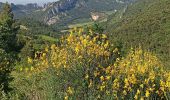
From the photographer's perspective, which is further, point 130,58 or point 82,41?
point 130,58

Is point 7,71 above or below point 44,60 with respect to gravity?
below

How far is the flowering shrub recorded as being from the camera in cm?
989

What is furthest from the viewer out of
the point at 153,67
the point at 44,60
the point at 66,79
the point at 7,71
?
the point at 7,71

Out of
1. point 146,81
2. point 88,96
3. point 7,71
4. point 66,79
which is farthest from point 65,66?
point 7,71

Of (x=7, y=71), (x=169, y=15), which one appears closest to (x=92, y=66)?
(x=7, y=71)

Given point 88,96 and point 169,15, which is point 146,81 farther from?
point 169,15

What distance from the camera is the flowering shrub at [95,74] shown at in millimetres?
9891

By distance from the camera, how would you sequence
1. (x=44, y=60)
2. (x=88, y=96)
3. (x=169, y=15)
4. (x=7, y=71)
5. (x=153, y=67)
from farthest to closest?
(x=169, y=15)
(x=7, y=71)
(x=153, y=67)
(x=44, y=60)
(x=88, y=96)

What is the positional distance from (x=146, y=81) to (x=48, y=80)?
2270 mm

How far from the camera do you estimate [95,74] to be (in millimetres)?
Result: 10383

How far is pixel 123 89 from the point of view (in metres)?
10.4

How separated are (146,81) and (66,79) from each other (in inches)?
73.2

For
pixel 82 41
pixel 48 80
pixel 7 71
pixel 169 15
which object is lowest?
pixel 169 15

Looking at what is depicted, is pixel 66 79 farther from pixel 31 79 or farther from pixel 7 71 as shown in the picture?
pixel 7 71
